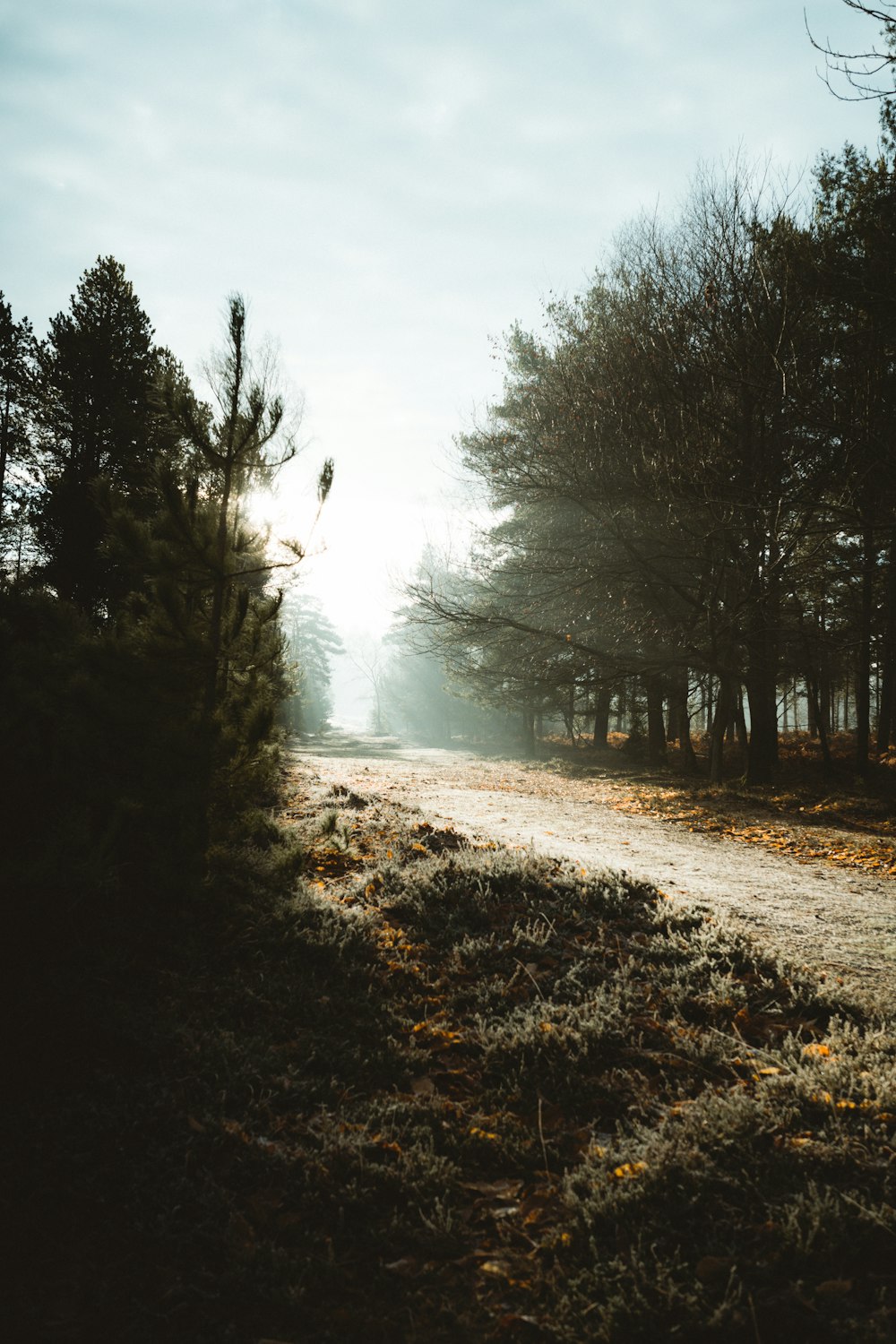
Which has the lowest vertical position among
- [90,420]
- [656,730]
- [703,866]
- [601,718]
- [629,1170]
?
[629,1170]

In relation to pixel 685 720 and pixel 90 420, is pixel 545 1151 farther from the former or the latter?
pixel 90 420

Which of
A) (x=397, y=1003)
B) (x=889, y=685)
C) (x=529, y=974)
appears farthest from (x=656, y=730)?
(x=397, y=1003)

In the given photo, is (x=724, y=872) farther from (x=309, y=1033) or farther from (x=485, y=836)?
(x=309, y=1033)

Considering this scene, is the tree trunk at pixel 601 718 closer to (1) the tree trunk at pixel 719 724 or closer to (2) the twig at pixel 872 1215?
(1) the tree trunk at pixel 719 724

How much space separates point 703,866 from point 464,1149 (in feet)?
17.9

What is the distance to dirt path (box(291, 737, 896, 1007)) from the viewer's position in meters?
5.39

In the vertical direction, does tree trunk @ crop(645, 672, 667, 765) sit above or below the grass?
above

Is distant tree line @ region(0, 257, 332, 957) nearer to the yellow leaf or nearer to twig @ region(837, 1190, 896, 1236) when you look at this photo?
the yellow leaf

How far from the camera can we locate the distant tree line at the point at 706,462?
→ 1012 centimetres

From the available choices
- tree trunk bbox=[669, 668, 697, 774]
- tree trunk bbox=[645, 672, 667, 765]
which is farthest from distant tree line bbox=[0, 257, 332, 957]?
tree trunk bbox=[645, 672, 667, 765]

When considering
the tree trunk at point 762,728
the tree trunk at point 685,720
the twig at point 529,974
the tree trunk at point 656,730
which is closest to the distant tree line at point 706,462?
the tree trunk at point 762,728

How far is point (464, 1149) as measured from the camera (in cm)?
359

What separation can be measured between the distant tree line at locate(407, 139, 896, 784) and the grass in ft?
22.0

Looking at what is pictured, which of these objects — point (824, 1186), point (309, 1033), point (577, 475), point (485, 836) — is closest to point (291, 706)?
point (577, 475)
